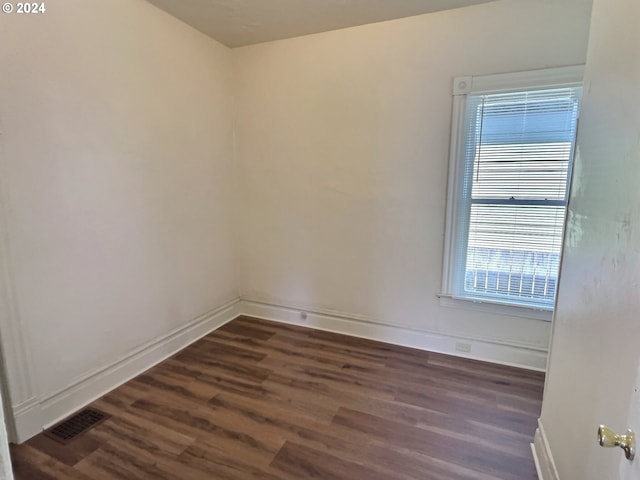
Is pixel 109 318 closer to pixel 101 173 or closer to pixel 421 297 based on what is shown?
pixel 101 173

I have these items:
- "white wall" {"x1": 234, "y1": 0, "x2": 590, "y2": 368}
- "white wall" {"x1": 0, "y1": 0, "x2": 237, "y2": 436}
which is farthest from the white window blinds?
"white wall" {"x1": 0, "y1": 0, "x2": 237, "y2": 436}

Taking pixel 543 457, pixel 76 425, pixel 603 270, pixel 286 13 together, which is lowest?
pixel 76 425

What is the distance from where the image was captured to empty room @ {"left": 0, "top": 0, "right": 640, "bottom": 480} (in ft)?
4.94

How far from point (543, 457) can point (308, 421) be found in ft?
4.10

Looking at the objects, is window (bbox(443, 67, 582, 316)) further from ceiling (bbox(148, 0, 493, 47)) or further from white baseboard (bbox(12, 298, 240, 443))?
white baseboard (bbox(12, 298, 240, 443))

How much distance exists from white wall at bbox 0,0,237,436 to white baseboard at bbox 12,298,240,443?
4cm

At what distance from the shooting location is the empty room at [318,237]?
1506 mm

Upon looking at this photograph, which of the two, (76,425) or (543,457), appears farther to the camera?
(76,425)

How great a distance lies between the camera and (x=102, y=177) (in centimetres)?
222

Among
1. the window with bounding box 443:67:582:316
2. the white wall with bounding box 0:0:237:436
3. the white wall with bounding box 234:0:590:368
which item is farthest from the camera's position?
the white wall with bounding box 234:0:590:368

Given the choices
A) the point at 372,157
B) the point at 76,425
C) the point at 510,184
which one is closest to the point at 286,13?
the point at 372,157

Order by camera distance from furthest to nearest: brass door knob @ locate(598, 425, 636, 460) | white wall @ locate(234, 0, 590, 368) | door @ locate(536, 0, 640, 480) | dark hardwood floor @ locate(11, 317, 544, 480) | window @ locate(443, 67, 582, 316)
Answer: white wall @ locate(234, 0, 590, 368) < window @ locate(443, 67, 582, 316) < dark hardwood floor @ locate(11, 317, 544, 480) < door @ locate(536, 0, 640, 480) < brass door knob @ locate(598, 425, 636, 460)

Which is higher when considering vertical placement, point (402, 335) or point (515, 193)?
point (515, 193)

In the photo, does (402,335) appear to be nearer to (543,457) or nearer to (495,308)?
(495,308)
